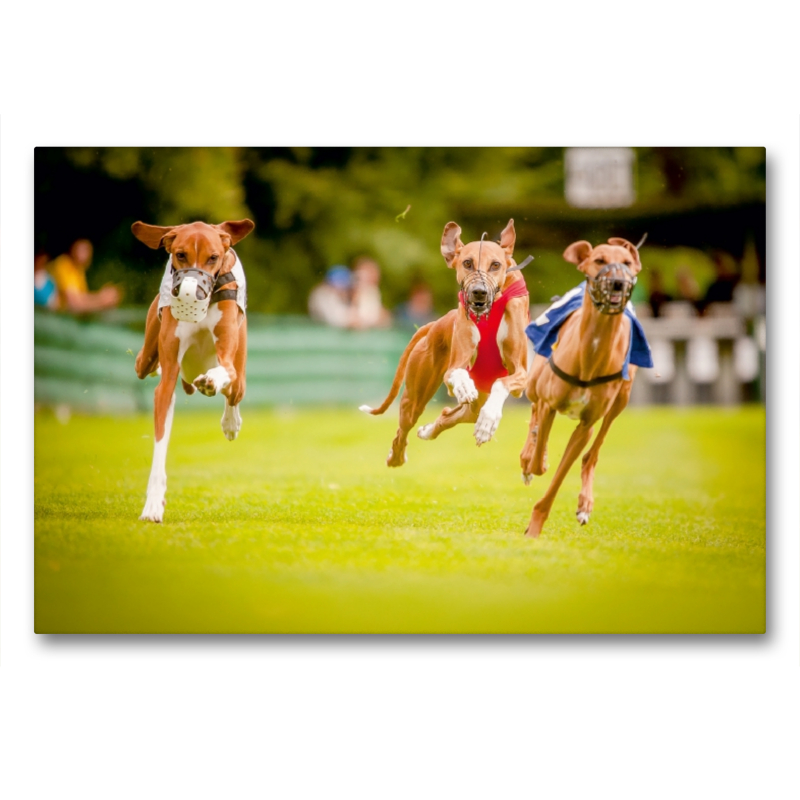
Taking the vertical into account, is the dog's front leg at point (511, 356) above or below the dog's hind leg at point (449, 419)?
above

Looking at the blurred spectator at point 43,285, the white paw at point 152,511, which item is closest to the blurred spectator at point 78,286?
the blurred spectator at point 43,285

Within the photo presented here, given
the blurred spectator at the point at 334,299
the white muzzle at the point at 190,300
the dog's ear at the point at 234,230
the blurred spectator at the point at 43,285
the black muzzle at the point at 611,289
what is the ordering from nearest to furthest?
1. the black muzzle at the point at 611,289
2. the white muzzle at the point at 190,300
3. the dog's ear at the point at 234,230
4. the blurred spectator at the point at 43,285
5. the blurred spectator at the point at 334,299

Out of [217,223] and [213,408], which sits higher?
[217,223]

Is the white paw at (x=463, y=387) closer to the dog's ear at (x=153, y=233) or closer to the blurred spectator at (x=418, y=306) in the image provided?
the blurred spectator at (x=418, y=306)

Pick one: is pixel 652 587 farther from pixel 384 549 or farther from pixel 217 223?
pixel 217 223

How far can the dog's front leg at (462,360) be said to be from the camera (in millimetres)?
4395

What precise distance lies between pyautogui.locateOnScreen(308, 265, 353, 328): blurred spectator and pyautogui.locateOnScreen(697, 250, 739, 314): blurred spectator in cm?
157

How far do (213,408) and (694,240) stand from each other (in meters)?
2.16

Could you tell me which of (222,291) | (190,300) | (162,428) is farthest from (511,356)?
(162,428)

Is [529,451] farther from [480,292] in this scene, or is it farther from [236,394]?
[236,394]

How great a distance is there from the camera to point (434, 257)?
4805 mm

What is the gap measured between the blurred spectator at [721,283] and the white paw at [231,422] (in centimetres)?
206

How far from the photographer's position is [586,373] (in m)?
4.36

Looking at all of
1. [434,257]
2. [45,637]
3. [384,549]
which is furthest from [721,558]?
[45,637]
